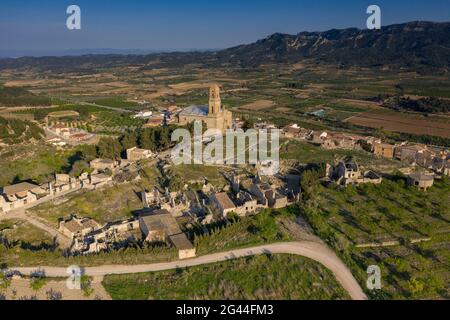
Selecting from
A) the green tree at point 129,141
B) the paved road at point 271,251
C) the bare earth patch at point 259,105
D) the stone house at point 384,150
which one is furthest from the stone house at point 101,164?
the bare earth patch at point 259,105

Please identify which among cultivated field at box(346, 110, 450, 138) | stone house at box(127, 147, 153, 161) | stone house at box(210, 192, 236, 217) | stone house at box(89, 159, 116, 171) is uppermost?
cultivated field at box(346, 110, 450, 138)

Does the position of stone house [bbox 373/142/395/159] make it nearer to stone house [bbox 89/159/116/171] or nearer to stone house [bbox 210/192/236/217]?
stone house [bbox 210/192/236/217]

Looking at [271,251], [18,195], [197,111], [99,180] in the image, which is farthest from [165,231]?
[197,111]

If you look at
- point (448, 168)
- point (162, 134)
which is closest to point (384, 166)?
point (448, 168)

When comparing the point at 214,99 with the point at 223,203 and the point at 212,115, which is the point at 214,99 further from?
the point at 223,203

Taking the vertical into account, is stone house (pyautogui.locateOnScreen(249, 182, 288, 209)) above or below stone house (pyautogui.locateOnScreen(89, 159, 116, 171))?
below

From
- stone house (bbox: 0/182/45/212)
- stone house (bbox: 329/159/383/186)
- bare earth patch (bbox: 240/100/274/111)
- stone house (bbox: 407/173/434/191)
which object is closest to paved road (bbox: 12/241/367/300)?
stone house (bbox: 0/182/45/212)

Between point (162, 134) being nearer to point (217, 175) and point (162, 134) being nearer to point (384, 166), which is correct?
point (217, 175)
